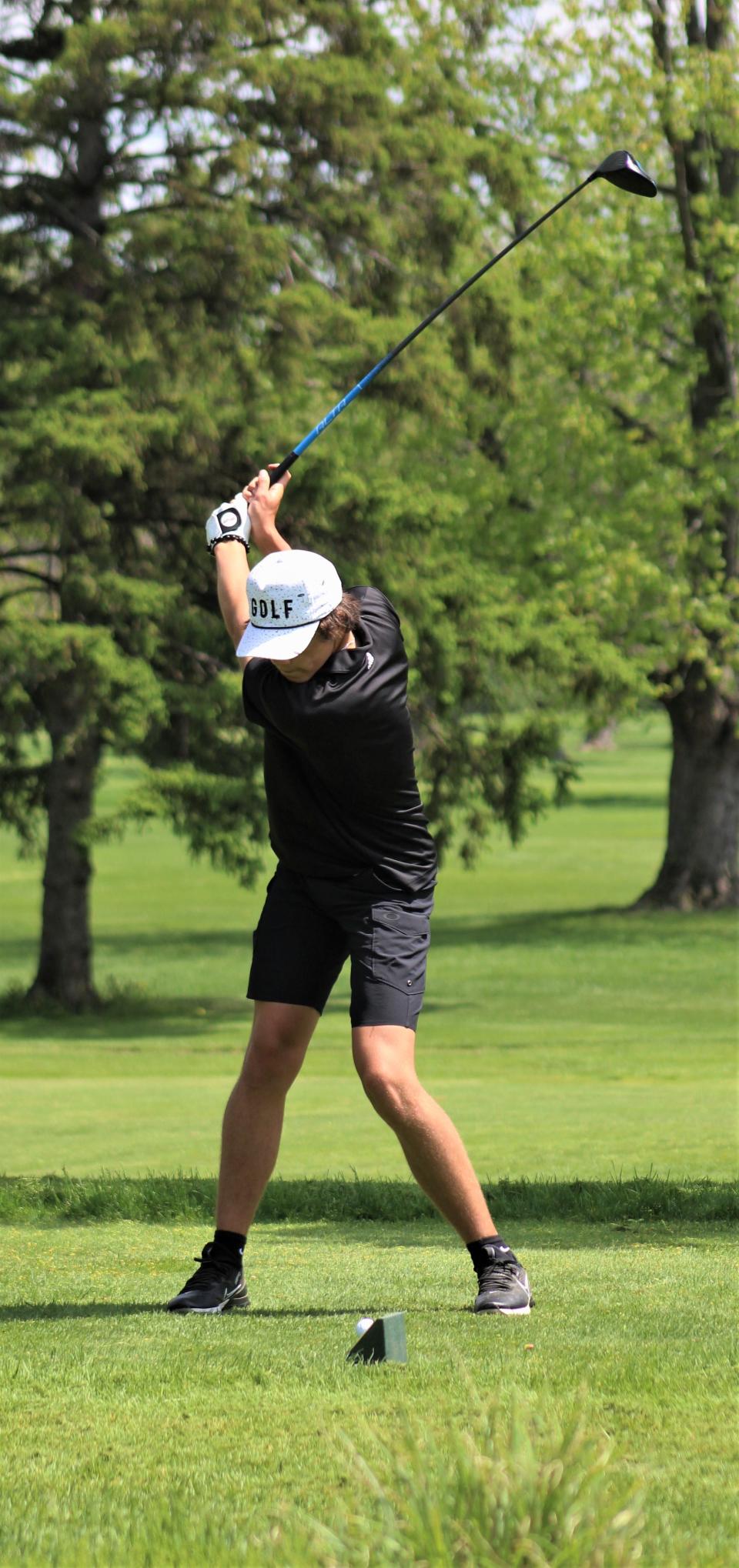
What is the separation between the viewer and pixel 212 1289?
5270 millimetres

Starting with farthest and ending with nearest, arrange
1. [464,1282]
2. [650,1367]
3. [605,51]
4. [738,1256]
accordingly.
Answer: [605,51] → [738,1256] → [464,1282] → [650,1367]

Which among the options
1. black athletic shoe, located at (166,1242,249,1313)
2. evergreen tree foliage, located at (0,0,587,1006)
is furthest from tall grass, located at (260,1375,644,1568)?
evergreen tree foliage, located at (0,0,587,1006)

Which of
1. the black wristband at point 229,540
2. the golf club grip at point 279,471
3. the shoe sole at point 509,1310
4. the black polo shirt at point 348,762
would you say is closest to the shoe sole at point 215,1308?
the shoe sole at point 509,1310

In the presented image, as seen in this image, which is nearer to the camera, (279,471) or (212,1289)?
(212,1289)

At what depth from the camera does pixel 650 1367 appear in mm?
4184

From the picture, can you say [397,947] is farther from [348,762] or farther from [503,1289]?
[503,1289]

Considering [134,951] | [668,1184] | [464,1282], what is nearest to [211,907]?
[134,951]

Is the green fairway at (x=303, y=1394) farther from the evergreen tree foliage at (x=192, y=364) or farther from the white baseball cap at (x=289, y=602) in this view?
the evergreen tree foliage at (x=192, y=364)

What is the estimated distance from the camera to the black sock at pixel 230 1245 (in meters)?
5.43

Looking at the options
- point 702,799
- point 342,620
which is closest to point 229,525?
point 342,620

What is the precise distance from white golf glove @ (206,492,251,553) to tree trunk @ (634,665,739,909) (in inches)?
949

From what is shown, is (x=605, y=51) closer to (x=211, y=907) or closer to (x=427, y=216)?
(x=427, y=216)

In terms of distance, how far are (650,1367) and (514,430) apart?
2627cm

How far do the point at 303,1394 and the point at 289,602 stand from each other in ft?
6.65
